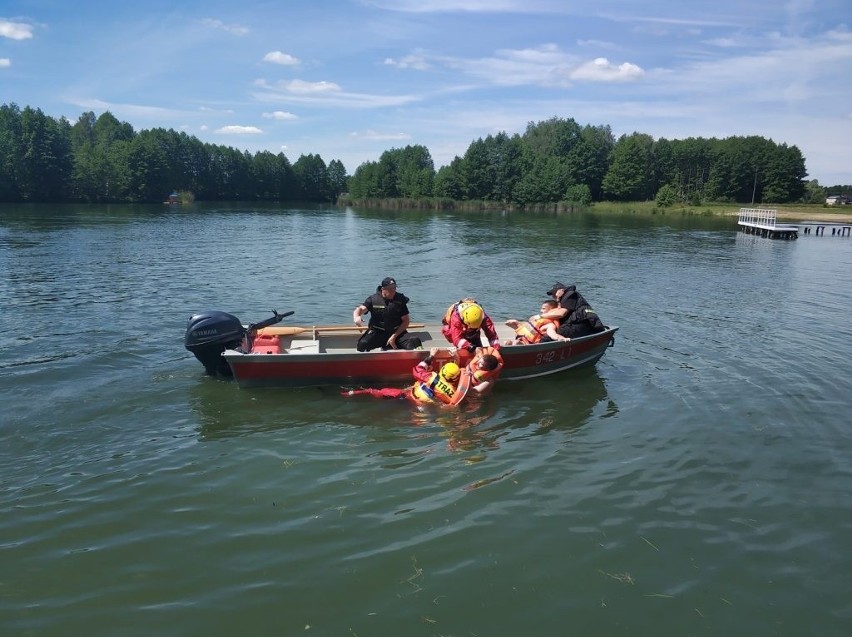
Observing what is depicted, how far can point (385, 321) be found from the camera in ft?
35.6

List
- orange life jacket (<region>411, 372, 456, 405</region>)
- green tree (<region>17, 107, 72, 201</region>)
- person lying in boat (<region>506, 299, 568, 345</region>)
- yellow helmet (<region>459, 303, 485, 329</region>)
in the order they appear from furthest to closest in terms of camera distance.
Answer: green tree (<region>17, 107, 72, 201</region>) < person lying in boat (<region>506, 299, 568, 345</region>) < yellow helmet (<region>459, 303, 485, 329</region>) < orange life jacket (<region>411, 372, 456, 405</region>)

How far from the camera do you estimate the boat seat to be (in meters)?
11.2

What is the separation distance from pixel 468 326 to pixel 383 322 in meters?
1.54

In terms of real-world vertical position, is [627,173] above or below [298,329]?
above

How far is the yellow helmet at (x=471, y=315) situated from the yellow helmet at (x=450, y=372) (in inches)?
34.4

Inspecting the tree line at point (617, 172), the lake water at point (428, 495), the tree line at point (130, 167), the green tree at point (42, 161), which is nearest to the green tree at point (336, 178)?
the tree line at point (130, 167)

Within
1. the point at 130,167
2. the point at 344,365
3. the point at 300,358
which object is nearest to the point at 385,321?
the point at 344,365

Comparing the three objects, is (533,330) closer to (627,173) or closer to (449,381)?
(449,381)

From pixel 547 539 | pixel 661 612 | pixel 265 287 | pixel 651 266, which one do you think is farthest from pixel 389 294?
pixel 651 266

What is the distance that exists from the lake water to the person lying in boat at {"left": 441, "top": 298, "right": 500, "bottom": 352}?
1.09 meters

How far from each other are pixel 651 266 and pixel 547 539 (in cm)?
2523

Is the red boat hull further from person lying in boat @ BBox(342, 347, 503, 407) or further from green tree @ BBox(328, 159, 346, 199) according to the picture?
green tree @ BBox(328, 159, 346, 199)

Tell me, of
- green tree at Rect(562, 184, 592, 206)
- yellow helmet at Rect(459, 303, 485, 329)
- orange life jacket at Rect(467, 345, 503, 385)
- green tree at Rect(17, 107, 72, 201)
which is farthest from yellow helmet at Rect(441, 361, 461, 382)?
green tree at Rect(17, 107, 72, 201)

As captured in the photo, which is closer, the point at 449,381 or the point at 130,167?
the point at 449,381
